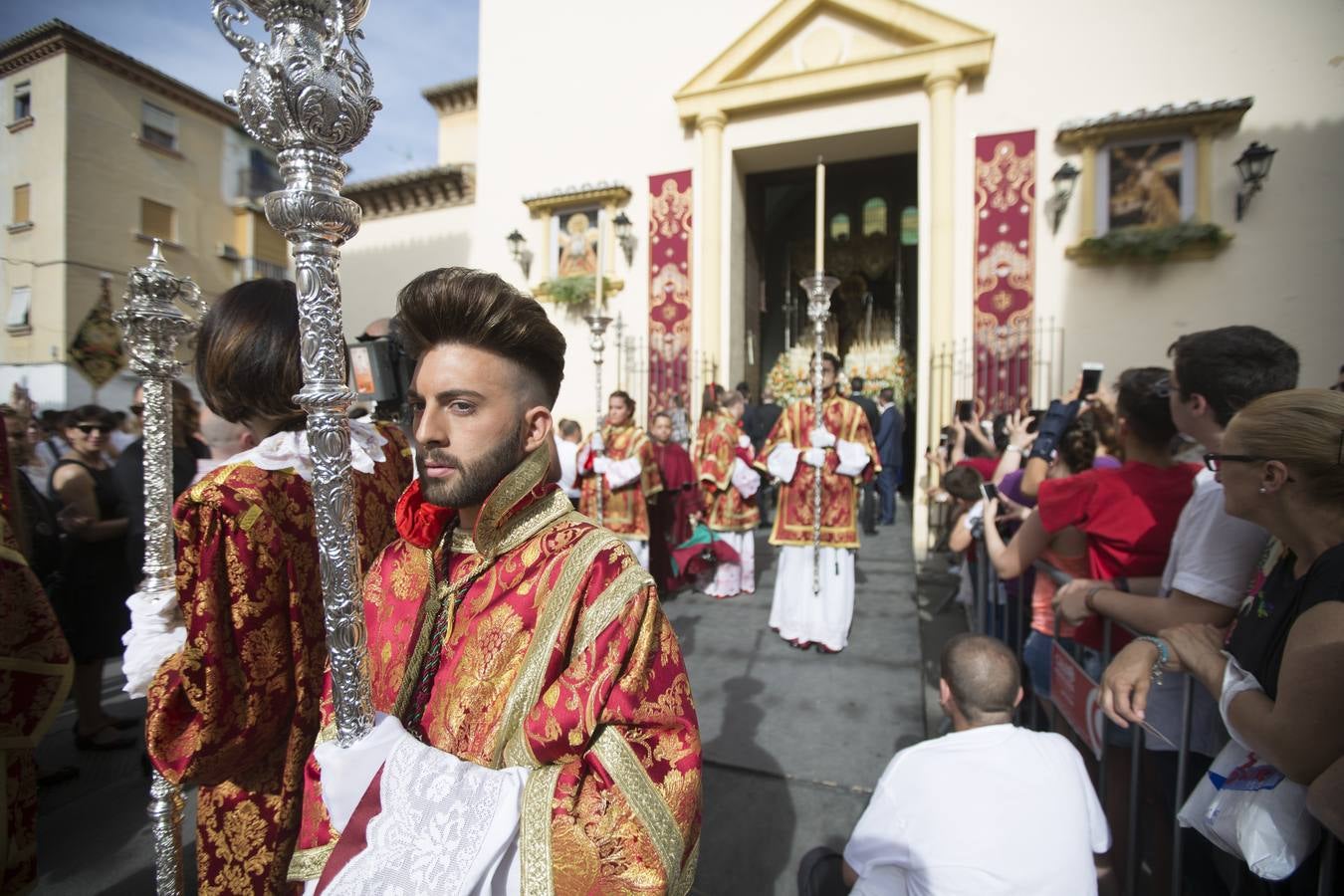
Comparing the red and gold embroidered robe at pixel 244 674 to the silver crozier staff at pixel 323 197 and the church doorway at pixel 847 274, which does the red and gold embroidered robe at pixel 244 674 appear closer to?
the silver crozier staff at pixel 323 197

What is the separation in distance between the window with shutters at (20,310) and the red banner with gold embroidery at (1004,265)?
11149mm

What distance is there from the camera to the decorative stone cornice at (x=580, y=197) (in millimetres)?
10586

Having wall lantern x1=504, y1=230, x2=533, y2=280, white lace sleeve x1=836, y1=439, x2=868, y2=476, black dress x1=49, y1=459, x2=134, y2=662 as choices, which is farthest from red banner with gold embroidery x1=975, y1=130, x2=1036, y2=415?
black dress x1=49, y1=459, x2=134, y2=662

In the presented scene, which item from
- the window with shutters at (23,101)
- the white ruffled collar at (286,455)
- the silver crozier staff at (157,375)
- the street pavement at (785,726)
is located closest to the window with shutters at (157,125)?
the window with shutters at (23,101)

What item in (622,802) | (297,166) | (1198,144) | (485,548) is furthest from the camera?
(1198,144)

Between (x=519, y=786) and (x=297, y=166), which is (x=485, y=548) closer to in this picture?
(x=519, y=786)

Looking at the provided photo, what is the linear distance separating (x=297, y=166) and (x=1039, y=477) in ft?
11.2

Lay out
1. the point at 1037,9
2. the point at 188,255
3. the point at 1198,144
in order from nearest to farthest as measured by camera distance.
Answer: the point at 1198,144 → the point at 1037,9 → the point at 188,255

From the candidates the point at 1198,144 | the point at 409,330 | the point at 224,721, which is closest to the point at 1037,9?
the point at 1198,144

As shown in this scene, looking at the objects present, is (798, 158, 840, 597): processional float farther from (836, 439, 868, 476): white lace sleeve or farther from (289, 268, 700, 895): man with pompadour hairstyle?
(289, 268, 700, 895): man with pompadour hairstyle

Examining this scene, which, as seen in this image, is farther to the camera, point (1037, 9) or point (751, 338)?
point (751, 338)

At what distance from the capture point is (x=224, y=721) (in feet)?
4.84

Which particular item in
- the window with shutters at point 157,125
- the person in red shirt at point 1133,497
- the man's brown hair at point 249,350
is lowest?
the person in red shirt at point 1133,497

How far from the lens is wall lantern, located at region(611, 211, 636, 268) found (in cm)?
1034
